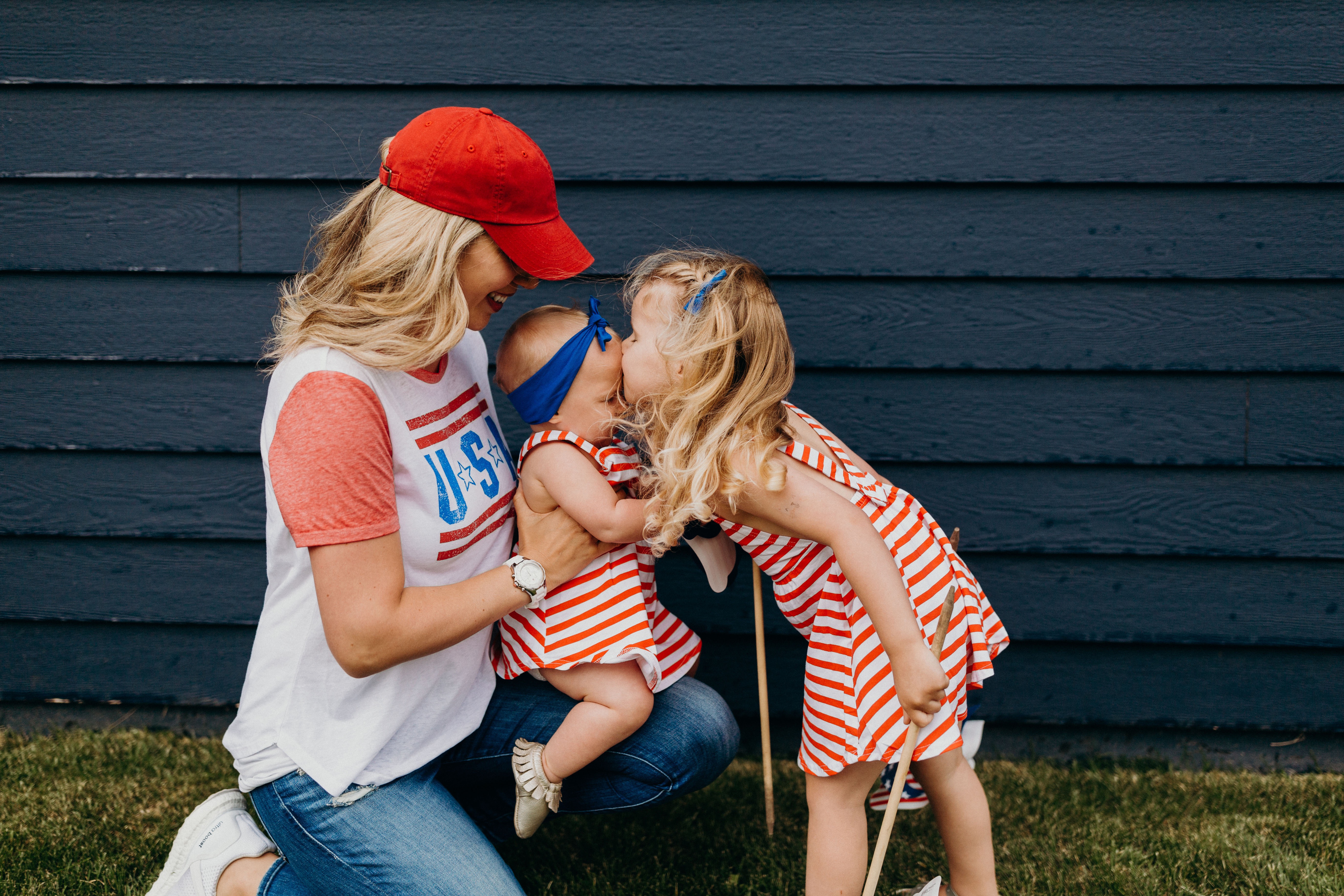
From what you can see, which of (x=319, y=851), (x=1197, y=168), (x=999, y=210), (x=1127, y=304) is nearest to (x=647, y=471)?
(x=319, y=851)

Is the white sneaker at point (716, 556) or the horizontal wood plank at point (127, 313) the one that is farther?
the horizontal wood plank at point (127, 313)

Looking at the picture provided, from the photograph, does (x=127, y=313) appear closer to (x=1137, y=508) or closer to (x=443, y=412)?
(x=443, y=412)

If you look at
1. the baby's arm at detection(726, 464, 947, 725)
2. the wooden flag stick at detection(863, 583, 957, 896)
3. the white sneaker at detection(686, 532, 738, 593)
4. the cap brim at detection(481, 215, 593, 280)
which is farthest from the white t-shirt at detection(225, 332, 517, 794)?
the wooden flag stick at detection(863, 583, 957, 896)

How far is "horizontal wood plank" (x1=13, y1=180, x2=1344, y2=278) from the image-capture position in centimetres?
258

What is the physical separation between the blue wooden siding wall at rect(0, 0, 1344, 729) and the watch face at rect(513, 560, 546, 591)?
920 mm

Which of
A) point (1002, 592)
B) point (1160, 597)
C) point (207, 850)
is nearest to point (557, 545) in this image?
point (207, 850)

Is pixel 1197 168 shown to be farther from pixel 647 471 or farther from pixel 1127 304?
pixel 647 471

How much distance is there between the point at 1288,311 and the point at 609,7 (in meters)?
2.07

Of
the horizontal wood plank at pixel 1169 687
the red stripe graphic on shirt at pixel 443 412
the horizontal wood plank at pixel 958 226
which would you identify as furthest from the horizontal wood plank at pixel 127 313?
the horizontal wood plank at pixel 1169 687

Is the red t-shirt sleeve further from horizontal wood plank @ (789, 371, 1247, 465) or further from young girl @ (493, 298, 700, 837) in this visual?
horizontal wood plank @ (789, 371, 1247, 465)

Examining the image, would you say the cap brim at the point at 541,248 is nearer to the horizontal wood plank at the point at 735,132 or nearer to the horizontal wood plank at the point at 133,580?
the horizontal wood plank at the point at 735,132

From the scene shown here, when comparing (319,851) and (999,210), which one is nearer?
(319,851)

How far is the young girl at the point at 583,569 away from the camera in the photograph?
201 cm

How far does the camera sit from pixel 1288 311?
8.49ft
